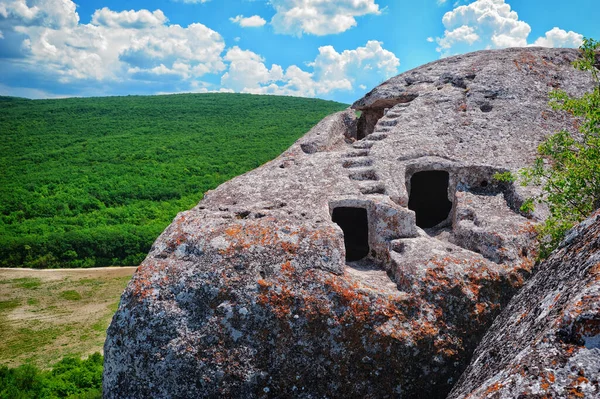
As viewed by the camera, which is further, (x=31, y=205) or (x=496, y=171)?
(x=31, y=205)

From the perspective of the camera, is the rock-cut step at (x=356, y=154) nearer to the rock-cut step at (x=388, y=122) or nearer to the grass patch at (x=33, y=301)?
the rock-cut step at (x=388, y=122)

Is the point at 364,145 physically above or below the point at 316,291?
above

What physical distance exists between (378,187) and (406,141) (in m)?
2.11

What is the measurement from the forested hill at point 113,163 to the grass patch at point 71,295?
23.9 feet

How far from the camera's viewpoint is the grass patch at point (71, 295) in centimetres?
2847

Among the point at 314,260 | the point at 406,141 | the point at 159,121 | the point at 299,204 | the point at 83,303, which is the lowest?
the point at 83,303

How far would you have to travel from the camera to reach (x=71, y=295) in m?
29.1

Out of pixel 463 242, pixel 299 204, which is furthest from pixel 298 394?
pixel 463 242

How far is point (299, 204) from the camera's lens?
7551mm

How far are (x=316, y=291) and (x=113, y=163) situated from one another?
58314mm

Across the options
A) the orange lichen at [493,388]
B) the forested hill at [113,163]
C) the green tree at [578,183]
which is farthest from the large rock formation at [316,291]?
the forested hill at [113,163]

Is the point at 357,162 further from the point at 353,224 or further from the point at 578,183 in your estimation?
the point at 578,183

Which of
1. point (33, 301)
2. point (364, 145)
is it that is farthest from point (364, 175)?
point (33, 301)

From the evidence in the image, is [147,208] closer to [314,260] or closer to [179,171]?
[179,171]
